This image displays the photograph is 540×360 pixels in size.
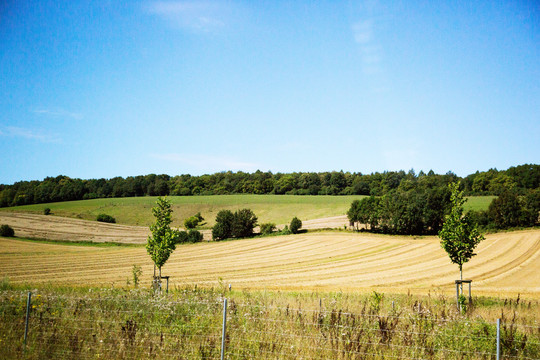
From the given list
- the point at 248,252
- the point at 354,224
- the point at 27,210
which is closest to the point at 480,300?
the point at 248,252

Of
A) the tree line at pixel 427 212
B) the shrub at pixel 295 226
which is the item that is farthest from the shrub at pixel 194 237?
the tree line at pixel 427 212

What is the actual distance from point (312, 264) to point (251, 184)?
9247 centimetres

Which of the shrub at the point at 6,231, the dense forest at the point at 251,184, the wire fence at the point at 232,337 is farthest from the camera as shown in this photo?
the dense forest at the point at 251,184

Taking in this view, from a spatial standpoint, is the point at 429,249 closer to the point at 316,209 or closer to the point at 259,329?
the point at 316,209

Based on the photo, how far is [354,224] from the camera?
2926 inches

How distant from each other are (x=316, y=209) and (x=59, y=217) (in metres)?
65.6

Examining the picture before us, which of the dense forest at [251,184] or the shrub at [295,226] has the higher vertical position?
the dense forest at [251,184]

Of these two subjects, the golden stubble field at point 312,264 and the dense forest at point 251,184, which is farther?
the dense forest at point 251,184

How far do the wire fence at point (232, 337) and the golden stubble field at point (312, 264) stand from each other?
1864 cm

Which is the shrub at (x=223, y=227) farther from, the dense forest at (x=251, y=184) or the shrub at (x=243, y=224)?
the dense forest at (x=251, y=184)

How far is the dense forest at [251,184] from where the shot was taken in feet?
325

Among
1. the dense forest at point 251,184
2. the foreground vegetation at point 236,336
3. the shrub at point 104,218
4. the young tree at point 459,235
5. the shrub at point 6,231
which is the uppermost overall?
the dense forest at point 251,184

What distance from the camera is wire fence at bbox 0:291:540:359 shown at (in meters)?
7.67

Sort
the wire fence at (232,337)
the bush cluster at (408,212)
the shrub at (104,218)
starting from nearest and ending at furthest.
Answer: the wire fence at (232,337)
the bush cluster at (408,212)
the shrub at (104,218)
